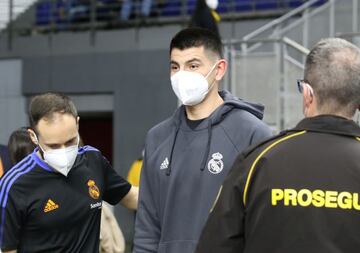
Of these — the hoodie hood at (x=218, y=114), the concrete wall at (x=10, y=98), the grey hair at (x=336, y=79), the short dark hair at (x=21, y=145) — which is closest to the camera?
the grey hair at (x=336, y=79)

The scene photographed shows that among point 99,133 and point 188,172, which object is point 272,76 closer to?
point 188,172

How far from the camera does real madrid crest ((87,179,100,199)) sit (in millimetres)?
4052

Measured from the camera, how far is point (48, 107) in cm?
391

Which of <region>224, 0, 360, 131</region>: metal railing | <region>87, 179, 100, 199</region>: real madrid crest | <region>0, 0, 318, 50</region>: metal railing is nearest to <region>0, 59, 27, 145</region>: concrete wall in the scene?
<region>0, 0, 318, 50</region>: metal railing

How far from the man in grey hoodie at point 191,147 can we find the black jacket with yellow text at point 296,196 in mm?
743

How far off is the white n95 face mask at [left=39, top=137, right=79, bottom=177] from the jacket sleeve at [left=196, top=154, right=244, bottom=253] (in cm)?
153

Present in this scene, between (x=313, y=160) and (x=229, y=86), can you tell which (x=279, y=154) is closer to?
(x=313, y=160)

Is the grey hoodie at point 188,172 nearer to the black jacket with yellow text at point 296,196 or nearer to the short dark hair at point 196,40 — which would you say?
the short dark hair at point 196,40

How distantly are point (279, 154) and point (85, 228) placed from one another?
1.80 metres

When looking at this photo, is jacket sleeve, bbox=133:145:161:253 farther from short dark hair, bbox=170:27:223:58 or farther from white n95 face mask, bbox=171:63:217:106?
short dark hair, bbox=170:27:223:58

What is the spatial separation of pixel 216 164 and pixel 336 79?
38.4 inches

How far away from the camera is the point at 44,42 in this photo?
14047 mm

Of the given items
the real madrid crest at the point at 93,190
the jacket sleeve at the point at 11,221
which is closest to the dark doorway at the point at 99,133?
the real madrid crest at the point at 93,190

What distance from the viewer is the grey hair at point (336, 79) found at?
2504mm
